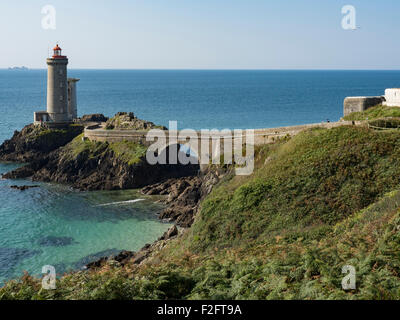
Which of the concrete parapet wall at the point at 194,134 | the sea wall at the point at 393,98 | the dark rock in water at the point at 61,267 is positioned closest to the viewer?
the dark rock in water at the point at 61,267

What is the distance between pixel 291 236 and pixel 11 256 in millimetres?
21376

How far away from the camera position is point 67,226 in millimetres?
41562

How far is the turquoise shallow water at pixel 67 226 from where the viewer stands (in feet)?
113

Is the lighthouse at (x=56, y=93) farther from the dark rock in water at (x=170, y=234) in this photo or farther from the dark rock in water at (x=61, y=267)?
the dark rock in water at (x=61, y=267)

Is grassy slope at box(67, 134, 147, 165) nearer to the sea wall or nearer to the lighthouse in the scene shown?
the lighthouse

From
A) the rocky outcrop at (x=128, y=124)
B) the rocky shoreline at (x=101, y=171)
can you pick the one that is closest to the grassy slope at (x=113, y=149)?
the rocky shoreline at (x=101, y=171)

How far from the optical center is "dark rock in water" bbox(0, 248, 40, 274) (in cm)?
3272

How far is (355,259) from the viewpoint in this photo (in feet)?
51.5

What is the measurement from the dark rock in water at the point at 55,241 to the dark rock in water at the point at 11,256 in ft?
5.32

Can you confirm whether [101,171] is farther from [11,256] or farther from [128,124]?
[11,256]

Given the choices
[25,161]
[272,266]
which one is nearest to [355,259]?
[272,266]

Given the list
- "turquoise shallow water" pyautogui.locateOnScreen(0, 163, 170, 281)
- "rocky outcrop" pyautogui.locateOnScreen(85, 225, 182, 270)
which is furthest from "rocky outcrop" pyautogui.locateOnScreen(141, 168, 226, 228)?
"rocky outcrop" pyautogui.locateOnScreen(85, 225, 182, 270)
